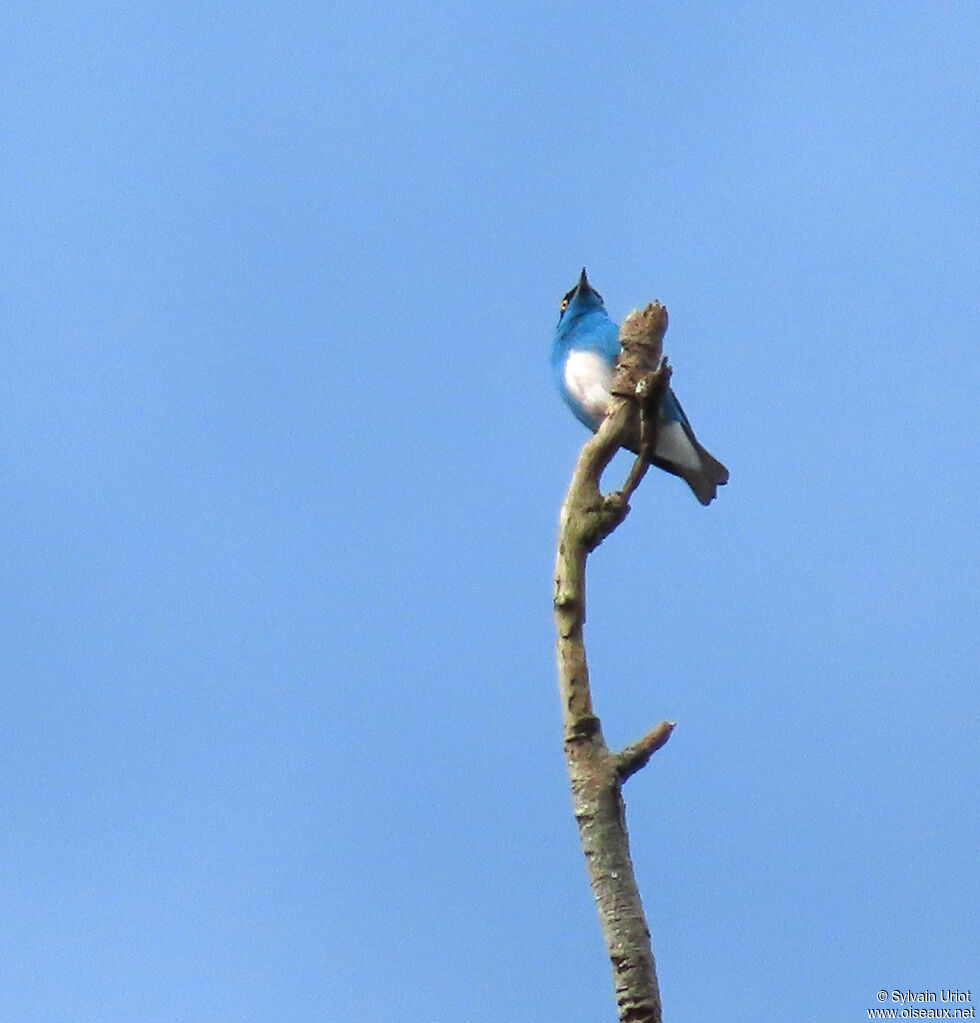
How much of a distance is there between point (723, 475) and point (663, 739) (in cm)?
543

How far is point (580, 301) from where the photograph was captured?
14.0m

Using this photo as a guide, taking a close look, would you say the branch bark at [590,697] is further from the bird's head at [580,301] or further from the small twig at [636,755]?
the bird's head at [580,301]

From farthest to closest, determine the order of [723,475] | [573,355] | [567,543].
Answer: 1. [573,355]
2. [723,475]
3. [567,543]

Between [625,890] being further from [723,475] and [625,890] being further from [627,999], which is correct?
[723,475]

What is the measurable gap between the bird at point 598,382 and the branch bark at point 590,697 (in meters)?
2.51

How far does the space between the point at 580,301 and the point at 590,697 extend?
7.90m

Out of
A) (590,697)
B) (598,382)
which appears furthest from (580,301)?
(590,697)

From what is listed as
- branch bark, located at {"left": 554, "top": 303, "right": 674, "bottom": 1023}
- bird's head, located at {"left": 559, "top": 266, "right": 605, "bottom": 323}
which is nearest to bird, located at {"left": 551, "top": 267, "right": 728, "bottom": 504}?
bird's head, located at {"left": 559, "top": 266, "right": 605, "bottom": 323}

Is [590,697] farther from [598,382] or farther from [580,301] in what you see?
[580,301]

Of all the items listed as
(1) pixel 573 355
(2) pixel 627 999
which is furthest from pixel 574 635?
(1) pixel 573 355

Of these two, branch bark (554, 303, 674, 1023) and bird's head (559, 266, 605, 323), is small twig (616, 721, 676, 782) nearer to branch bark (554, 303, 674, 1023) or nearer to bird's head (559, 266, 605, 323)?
branch bark (554, 303, 674, 1023)

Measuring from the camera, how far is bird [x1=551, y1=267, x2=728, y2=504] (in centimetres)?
A: 1156

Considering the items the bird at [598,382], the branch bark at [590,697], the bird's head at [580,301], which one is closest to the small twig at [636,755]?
the branch bark at [590,697]

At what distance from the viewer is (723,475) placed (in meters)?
11.8
